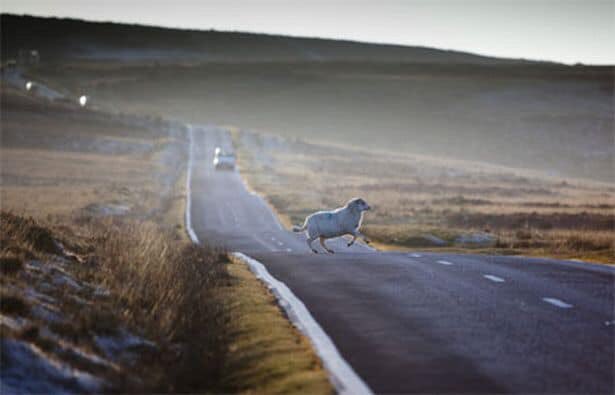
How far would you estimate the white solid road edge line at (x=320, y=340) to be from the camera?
33.1 ft

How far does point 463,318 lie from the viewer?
13695 millimetres

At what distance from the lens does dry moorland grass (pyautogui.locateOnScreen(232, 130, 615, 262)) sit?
36219 millimetres

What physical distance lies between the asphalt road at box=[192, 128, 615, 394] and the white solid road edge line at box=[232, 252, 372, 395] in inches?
5.3

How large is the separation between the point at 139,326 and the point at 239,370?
2249mm

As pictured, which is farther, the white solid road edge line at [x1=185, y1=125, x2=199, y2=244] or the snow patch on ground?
the white solid road edge line at [x1=185, y1=125, x2=199, y2=244]

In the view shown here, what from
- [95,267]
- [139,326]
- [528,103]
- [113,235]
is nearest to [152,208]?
[113,235]

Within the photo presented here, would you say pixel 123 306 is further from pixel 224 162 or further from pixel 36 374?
pixel 224 162

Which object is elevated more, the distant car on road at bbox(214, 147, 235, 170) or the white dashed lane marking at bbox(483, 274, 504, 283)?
the distant car on road at bbox(214, 147, 235, 170)

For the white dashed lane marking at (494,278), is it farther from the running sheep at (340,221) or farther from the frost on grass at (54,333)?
the running sheep at (340,221)

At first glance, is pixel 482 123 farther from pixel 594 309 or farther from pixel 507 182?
pixel 594 309

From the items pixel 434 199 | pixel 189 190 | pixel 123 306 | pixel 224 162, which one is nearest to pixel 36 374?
pixel 123 306

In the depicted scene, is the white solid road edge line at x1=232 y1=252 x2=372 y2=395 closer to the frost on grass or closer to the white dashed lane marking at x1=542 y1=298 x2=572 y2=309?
the frost on grass

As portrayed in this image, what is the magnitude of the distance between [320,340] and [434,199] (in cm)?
5449

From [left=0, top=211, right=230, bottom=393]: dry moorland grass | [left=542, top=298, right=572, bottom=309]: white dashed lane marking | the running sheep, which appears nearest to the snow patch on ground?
[left=0, top=211, right=230, bottom=393]: dry moorland grass
